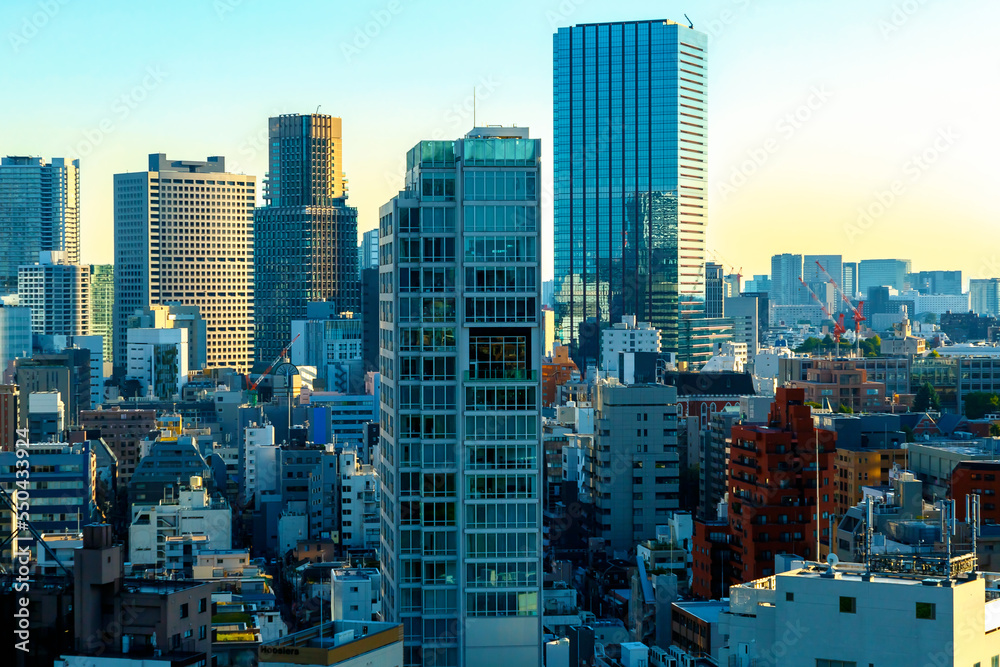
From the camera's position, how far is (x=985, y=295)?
18950 centimetres

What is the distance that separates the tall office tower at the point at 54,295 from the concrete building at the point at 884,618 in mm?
117400

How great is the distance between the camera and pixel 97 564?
64.7 feet

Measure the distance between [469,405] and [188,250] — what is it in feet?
379

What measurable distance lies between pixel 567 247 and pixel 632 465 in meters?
66.9

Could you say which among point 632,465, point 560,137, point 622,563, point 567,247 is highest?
point 560,137

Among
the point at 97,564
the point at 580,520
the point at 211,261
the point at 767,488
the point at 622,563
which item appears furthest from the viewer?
the point at 211,261

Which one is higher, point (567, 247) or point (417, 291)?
point (567, 247)

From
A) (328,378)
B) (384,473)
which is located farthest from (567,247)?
(384,473)

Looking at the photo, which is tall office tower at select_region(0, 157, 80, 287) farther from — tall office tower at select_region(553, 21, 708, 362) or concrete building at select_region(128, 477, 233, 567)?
concrete building at select_region(128, 477, 233, 567)

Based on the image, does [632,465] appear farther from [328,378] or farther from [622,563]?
[328,378]

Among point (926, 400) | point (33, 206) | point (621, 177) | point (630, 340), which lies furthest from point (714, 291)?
point (33, 206)

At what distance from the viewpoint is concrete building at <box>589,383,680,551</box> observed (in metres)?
43.7

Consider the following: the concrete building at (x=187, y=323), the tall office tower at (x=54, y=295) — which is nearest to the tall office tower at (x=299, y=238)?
the concrete building at (x=187, y=323)

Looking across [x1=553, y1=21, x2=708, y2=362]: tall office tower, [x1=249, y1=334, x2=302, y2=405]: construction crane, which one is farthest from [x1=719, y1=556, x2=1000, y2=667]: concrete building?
[x1=553, y1=21, x2=708, y2=362]: tall office tower
